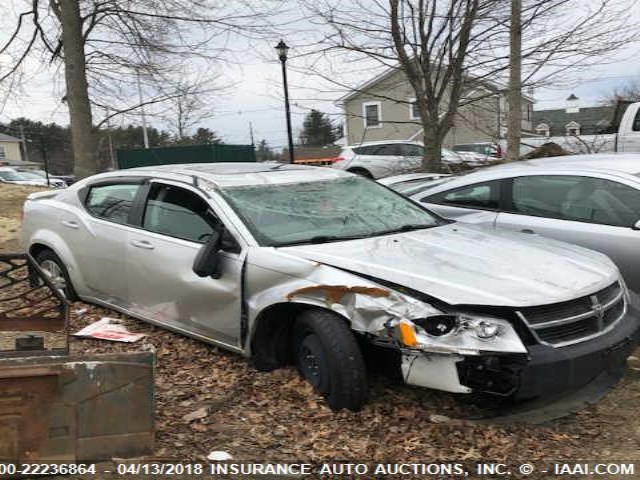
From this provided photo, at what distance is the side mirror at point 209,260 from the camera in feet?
13.3

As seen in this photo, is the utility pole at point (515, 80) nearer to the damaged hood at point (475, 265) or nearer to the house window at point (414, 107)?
the house window at point (414, 107)

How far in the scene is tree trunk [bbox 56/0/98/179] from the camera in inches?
439

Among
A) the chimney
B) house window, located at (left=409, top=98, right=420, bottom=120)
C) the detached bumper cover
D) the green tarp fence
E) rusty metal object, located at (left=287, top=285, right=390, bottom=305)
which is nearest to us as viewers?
the detached bumper cover

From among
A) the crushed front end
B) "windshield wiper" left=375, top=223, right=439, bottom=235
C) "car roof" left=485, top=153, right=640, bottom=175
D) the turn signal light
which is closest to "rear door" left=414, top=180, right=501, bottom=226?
"car roof" left=485, top=153, right=640, bottom=175

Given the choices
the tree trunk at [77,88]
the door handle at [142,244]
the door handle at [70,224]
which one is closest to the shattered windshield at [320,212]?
the door handle at [142,244]

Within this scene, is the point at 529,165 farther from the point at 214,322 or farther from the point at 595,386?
the point at 214,322

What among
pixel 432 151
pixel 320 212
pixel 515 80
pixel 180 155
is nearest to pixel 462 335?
pixel 320 212

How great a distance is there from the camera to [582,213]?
5.28 meters

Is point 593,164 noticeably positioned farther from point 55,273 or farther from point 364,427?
point 55,273

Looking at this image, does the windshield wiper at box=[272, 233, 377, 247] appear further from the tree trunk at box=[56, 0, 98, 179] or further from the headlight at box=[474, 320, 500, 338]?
the tree trunk at box=[56, 0, 98, 179]

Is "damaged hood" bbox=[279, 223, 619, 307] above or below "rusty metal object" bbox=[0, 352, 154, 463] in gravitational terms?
above

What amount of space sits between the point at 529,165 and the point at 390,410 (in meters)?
3.14

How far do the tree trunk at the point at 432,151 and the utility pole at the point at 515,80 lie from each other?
140 cm

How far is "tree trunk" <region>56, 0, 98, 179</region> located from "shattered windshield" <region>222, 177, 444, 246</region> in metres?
7.79
